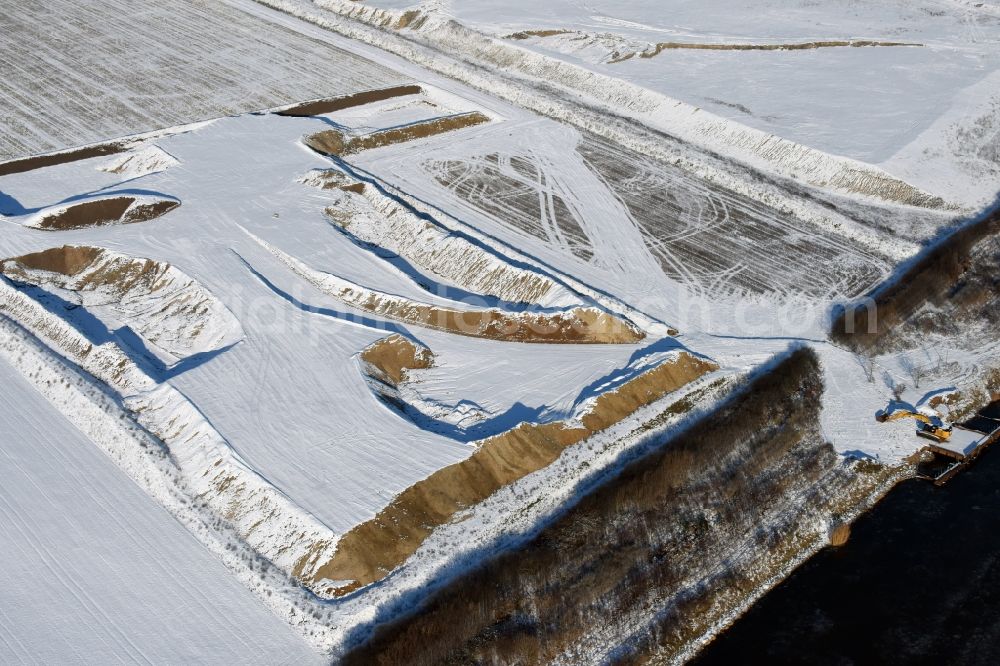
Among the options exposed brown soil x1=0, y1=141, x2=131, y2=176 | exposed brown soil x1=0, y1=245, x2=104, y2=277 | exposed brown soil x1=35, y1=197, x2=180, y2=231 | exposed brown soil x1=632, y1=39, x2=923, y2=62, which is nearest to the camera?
exposed brown soil x1=0, y1=245, x2=104, y2=277

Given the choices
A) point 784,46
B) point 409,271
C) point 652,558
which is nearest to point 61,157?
point 409,271

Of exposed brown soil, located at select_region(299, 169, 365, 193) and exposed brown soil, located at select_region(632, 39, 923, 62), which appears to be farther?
exposed brown soil, located at select_region(632, 39, 923, 62)

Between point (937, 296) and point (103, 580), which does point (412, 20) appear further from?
point (103, 580)

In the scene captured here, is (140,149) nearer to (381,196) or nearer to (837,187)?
(381,196)

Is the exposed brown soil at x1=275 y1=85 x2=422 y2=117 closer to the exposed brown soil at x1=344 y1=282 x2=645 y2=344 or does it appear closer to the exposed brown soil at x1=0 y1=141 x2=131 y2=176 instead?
the exposed brown soil at x1=0 y1=141 x2=131 y2=176

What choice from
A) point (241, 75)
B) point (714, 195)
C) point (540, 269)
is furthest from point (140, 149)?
point (714, 195)

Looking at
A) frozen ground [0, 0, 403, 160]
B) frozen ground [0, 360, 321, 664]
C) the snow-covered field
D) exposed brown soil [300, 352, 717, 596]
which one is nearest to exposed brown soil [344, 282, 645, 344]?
the snow-covered field
